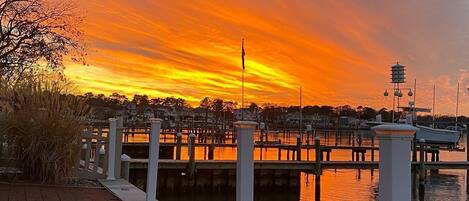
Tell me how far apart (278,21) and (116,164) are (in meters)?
9.38

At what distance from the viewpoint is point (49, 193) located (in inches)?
347

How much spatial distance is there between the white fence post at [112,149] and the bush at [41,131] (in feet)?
2.81

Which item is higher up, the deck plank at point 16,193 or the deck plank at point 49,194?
the deck plank at point 16,193

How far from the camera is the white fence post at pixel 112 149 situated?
1122 cm

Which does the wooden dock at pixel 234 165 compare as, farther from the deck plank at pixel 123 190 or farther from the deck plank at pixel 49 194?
the deck plank at pixel 49 194

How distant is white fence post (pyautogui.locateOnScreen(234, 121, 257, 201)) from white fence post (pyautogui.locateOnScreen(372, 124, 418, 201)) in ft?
7.29

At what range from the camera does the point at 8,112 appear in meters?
10.1

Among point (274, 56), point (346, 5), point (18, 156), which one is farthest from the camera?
point (274, 56)

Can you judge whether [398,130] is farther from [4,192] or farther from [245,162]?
[4,192]

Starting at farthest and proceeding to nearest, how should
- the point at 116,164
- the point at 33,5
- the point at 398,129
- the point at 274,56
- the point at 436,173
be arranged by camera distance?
the point at 436,173, the point at 274,56, the point at 33,5, the point at 116,164, the point at 398,129

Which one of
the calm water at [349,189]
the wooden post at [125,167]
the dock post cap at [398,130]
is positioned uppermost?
the dock post cap at [398,130]

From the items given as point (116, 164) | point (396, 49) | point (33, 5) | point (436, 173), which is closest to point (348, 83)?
point (396, 49)

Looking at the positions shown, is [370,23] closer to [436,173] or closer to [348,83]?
[348,83]

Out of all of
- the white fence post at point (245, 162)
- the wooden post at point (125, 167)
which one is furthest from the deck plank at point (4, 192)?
the white fence post at point (245, 162)
